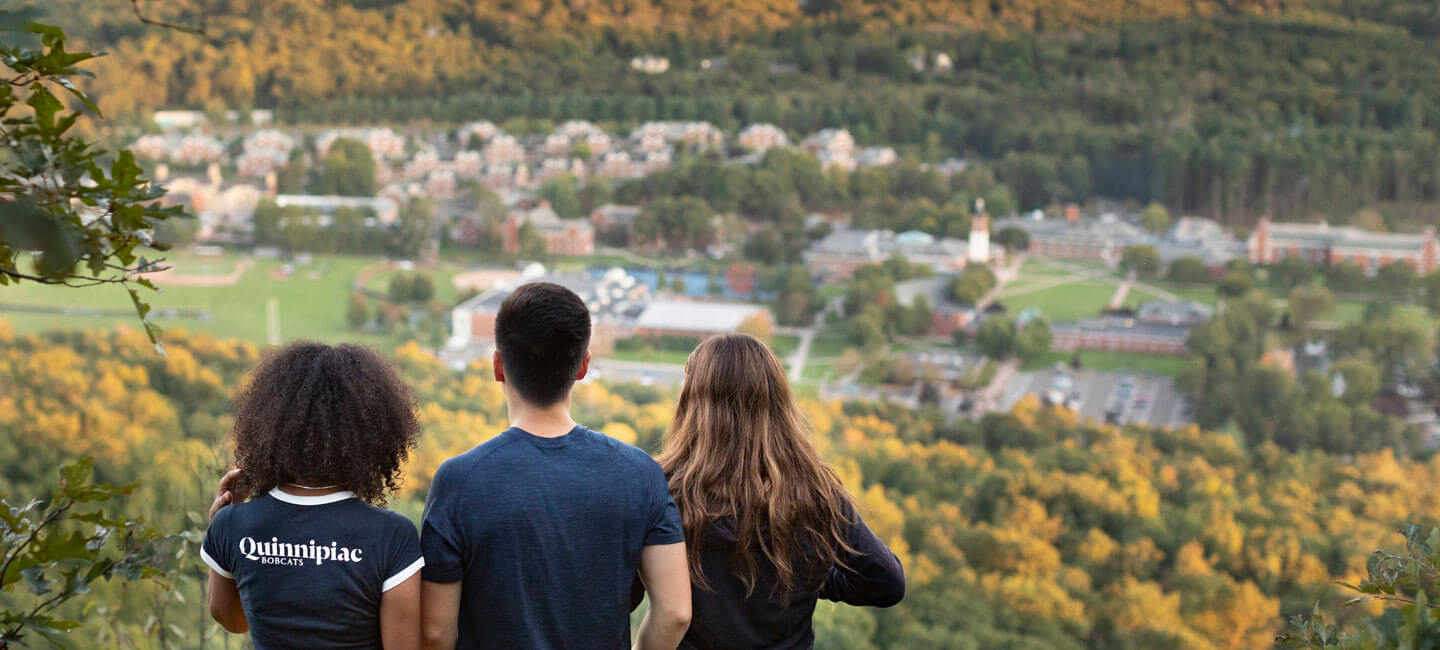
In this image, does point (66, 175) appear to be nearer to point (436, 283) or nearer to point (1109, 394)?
point (1109, 394)

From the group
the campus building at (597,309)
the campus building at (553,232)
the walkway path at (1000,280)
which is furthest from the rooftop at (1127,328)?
the campus building at (553,232)

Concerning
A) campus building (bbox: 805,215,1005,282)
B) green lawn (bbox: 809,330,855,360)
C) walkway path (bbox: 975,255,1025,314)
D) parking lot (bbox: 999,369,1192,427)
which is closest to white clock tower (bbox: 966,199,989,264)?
campus building (bbox: 805,215,1005,282)

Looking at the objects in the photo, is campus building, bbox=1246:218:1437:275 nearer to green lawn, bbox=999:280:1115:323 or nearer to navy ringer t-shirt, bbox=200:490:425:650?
green lawn, bbox=999:280:1115:323

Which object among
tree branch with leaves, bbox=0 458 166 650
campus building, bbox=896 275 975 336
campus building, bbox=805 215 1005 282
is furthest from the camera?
campus building, bbox=805 215 1005 282

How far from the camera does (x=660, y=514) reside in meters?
1.11

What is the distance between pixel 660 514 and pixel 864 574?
0.28 metres

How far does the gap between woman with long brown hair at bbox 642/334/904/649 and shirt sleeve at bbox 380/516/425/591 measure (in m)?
0.29

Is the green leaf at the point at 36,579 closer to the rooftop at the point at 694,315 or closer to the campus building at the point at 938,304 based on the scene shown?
the rooftop at the point at 694,315

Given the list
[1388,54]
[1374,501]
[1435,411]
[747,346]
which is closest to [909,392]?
[1374,501]

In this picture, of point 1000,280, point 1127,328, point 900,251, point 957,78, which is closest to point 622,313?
point 900,251

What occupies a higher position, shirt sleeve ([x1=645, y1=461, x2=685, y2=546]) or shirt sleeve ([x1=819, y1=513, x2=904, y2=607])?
shirt sleeve ([x1=645, y1=461, x2=685, y2=546])

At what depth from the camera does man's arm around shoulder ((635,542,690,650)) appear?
1121mm

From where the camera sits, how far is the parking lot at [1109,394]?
14474 millimetres

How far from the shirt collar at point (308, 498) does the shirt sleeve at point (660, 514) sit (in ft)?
0.93
